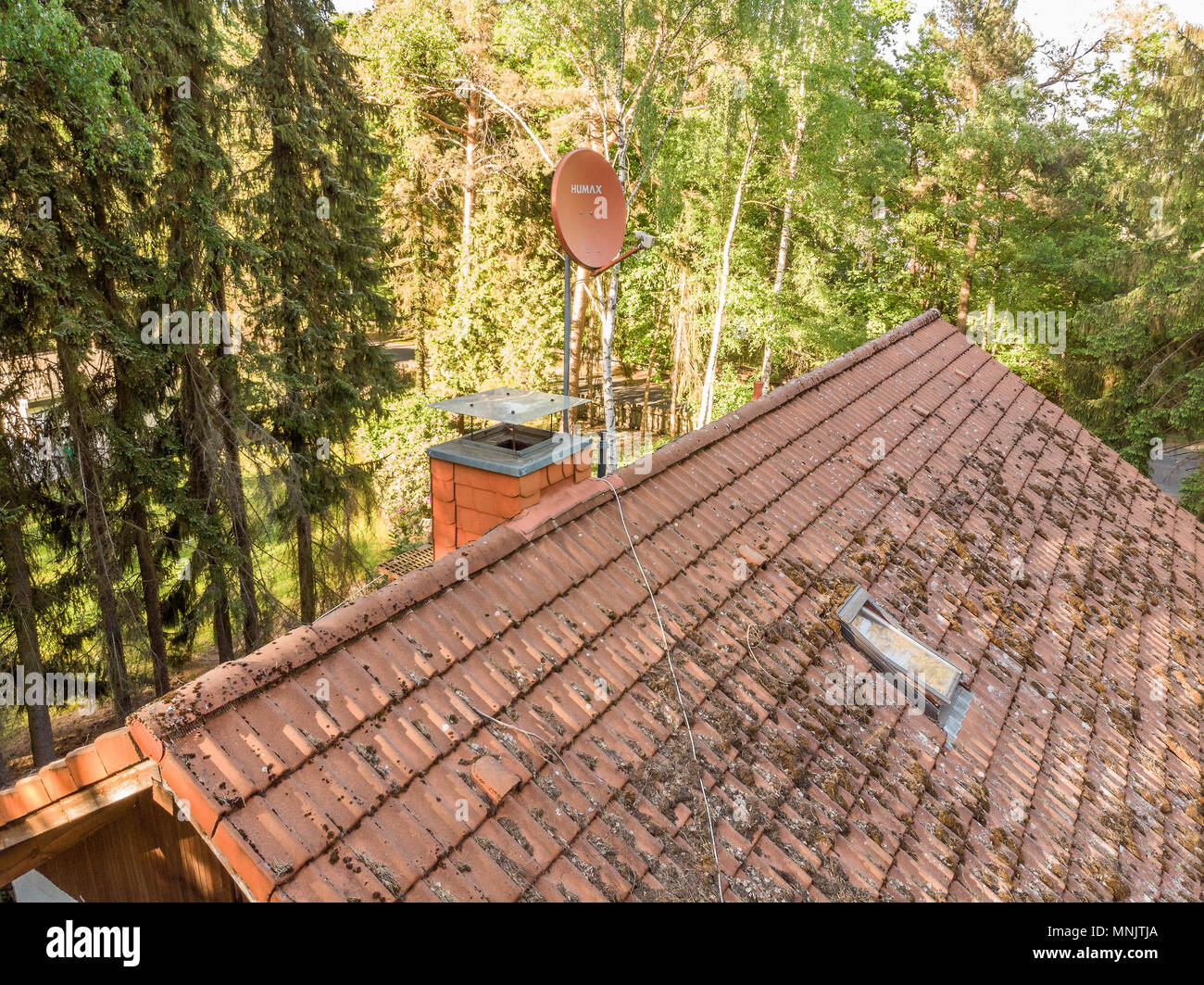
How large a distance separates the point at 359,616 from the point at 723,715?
64.4 inches

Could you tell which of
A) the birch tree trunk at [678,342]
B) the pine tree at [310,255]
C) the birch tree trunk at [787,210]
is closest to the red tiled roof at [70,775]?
the pine tree at [310,255]

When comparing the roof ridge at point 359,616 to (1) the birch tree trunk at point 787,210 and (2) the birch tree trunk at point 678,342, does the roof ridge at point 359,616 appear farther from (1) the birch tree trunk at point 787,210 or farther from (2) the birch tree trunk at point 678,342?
(2) the birch tree trunk at point 678,342

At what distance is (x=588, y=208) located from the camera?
457 centimetres

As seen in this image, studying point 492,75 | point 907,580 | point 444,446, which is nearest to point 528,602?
point 444,446

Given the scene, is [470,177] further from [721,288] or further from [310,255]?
[310,255]

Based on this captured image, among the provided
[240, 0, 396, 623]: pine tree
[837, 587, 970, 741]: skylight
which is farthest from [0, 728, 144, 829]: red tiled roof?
[240, 0, 396, 623]: pine tree

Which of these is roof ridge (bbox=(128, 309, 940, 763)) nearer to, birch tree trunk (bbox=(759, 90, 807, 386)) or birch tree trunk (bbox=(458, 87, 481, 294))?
birch tree trunk (bbox=(759, 90, 807, 386))

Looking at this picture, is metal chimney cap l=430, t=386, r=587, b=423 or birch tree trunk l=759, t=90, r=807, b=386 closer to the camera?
metal chimney cap l=430, t=386, r=587, b=423

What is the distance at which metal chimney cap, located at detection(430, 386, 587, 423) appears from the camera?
404 centimetres

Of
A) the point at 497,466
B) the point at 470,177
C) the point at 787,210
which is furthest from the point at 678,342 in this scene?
the point at 497,466

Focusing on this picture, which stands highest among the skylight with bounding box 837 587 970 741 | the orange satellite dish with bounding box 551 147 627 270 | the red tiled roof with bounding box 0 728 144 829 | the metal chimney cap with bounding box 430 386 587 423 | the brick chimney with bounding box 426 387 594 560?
the orange satellite dish with bounding box 551 147 627 270

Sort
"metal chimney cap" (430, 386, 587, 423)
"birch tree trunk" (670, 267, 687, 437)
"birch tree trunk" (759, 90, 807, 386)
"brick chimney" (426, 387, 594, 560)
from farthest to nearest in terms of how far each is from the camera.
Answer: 1. "birch tree trunk" (670, 267, 687, 437)
2. "birch tree trunk" (759, 90, 807, 386)
3. "metal chimney cap" (430, 386, 587, 423)
4. "brick chimney" (426, 387, 594, 560)

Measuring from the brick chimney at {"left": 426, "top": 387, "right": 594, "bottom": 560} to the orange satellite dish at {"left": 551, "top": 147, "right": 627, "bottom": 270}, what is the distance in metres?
0.93

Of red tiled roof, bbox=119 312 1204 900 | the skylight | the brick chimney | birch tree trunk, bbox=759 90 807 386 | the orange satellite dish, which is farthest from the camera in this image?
birch tree trunk, bbox=759 90 807 386
